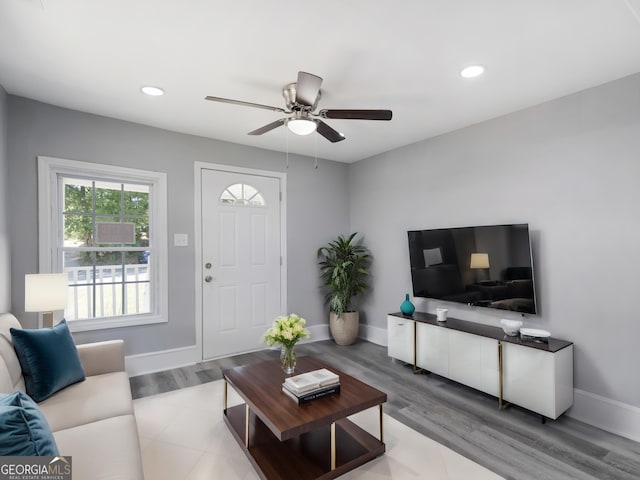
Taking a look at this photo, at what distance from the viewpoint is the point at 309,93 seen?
2182 millimetres

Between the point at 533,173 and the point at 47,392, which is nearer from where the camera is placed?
the point at 47,392

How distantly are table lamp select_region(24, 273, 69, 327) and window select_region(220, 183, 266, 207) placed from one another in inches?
73.1

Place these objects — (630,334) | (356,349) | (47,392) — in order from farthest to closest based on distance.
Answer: (356,349)
(630,334)
(47,392)

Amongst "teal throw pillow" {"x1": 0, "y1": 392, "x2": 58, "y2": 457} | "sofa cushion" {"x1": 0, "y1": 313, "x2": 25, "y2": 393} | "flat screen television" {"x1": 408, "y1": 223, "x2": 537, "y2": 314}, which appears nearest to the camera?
"teal throw pillow" {"x1": 0, "y1": 392, "x2": 58, "y2": 457}

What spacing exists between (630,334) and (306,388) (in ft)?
7.79

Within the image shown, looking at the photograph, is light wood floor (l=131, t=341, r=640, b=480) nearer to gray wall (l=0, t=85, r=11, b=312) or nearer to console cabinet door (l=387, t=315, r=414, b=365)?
console cabinet door (l=387, t=315, r=414, b=365)

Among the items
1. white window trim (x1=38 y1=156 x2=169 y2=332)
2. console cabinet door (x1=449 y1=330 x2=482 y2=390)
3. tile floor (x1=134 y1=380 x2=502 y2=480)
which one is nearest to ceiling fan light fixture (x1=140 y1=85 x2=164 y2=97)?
white window trim (x1=38 y1=156 x2=169 y2=332)

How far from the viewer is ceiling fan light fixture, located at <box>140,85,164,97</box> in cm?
271

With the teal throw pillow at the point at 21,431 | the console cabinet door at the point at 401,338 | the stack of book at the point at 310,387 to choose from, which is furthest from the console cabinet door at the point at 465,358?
the teal throw pillow at the point at 21,431

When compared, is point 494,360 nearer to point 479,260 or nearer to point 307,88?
point 479,260

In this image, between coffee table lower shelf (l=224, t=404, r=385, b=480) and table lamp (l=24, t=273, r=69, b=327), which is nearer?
coffee table lower shelf (l=224, t=404, r=385, b=480)

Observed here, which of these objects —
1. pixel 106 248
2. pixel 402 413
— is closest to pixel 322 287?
pixel 402 413

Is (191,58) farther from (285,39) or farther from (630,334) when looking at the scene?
(630,334)

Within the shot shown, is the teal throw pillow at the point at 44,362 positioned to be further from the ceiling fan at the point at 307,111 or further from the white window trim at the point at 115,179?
the ceiling fan at the point at 307,111
